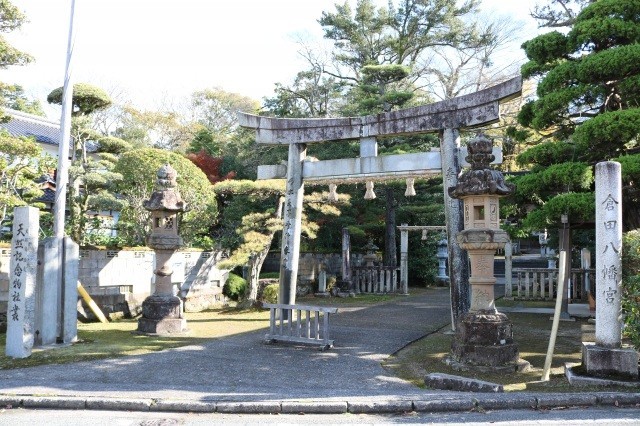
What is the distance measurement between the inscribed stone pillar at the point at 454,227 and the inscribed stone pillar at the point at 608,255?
3.03 meters

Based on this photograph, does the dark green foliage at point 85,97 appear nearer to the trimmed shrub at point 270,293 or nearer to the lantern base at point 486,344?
the trimmed shrub at point 270,293

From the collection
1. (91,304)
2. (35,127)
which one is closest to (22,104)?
(35,127)

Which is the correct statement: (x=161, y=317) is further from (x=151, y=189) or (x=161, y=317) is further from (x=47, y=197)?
(x=47, y=197)

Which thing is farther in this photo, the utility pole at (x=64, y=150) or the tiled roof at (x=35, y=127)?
the tiled roof at (x=35, y=127)

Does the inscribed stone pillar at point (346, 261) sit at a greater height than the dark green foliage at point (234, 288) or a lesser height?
greater

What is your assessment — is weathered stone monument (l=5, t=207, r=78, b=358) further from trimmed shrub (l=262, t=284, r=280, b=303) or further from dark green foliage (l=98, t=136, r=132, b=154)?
dark green foliage (l=98, t=136, r=132, b=154)

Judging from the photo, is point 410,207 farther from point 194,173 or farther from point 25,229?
point 25,229

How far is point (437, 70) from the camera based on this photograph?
105 ft

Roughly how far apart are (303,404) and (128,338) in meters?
6.26

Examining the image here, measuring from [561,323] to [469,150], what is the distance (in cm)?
693

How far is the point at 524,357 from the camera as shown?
31.3 feet

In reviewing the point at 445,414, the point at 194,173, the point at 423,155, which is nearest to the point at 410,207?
the point at 194,173

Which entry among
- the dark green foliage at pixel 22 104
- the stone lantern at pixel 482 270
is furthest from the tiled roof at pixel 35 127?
the stone lantern at pixel 482 270

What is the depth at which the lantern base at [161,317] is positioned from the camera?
1193 centimetres
